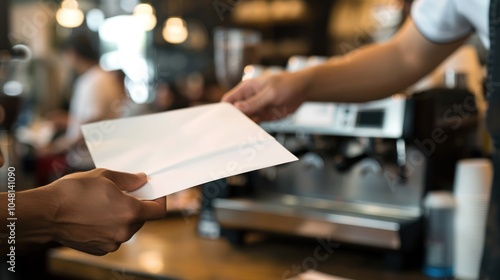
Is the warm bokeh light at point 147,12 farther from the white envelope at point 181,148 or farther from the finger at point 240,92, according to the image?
the white envelope at point 181,148

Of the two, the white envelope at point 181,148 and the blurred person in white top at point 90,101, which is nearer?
the white envelope at point 181,148

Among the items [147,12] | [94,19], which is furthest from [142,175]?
[94,19]

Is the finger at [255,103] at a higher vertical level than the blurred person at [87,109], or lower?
higher

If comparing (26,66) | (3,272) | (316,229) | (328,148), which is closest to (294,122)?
(328,148)

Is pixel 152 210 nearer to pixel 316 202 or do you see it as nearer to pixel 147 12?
pixel 316 202

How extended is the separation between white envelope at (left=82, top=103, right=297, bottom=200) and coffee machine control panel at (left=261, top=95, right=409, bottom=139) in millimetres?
488

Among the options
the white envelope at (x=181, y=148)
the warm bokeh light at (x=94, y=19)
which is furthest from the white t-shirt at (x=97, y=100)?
the warm bokeh light at (x=94, y=19)

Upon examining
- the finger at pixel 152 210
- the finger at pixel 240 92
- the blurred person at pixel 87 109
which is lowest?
the blurred person at pixel 87 109

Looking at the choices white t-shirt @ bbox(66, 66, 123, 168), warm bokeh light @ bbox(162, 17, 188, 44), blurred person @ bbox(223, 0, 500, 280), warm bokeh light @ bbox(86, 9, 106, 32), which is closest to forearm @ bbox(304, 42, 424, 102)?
blurred person @ bbox(223, 0, 500, 280)

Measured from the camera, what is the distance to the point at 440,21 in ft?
3.64

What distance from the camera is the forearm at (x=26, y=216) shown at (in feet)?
1.93

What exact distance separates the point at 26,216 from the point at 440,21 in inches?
33.8

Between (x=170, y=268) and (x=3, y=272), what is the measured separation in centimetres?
151

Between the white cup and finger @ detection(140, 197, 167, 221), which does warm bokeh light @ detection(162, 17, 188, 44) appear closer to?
the white cup
